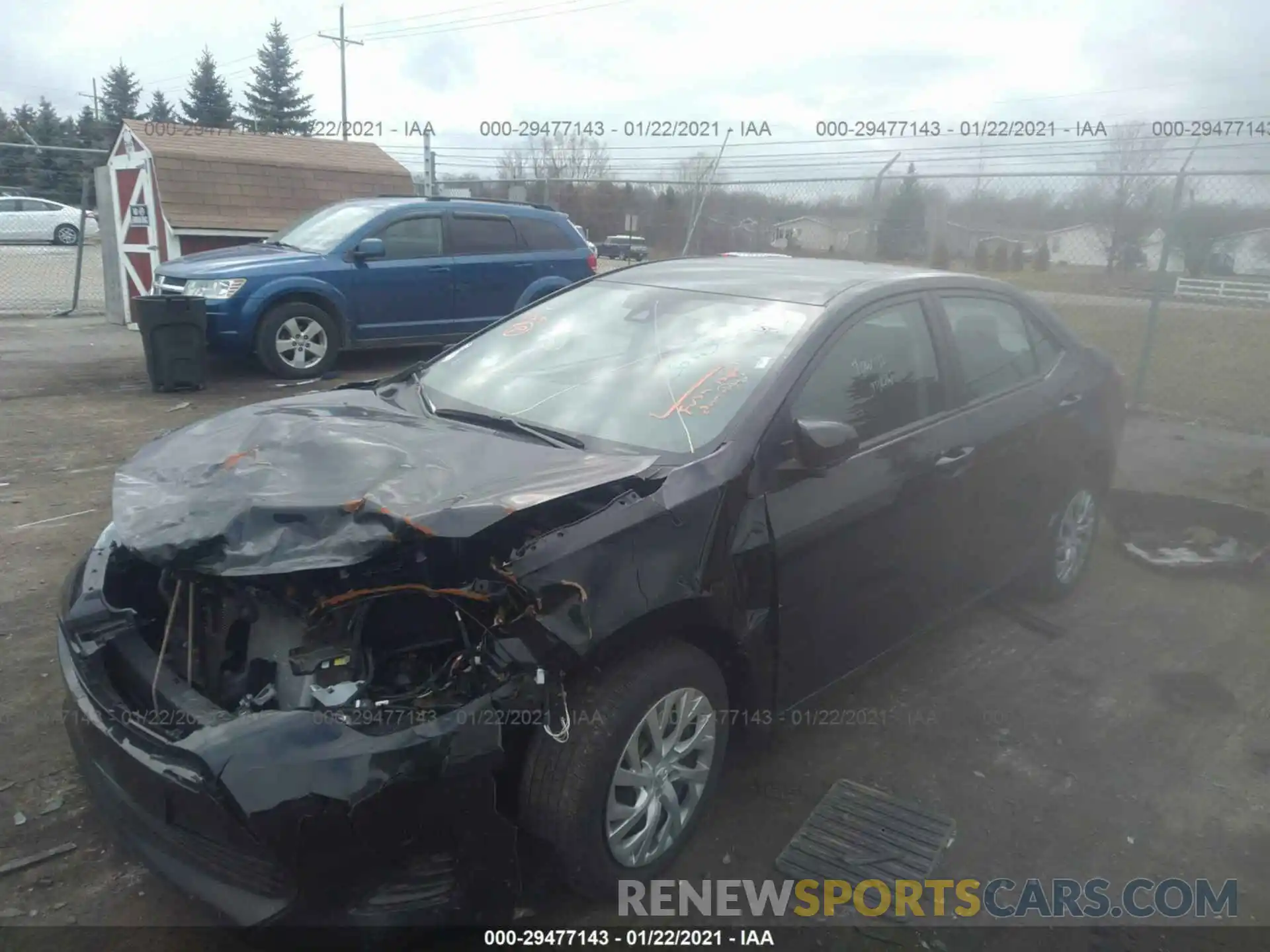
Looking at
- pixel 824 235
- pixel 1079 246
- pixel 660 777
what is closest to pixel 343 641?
pixel 660 777

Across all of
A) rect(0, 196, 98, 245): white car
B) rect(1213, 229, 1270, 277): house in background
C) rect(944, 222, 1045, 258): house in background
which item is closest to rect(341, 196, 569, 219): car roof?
rect(944, 222, 1045, 258): house in background

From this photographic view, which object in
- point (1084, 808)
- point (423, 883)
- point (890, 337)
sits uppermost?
point (890, 337)

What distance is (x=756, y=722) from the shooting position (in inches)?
118

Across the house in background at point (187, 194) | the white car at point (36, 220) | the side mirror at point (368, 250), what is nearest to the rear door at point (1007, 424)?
the side mirror at point (368, 250)

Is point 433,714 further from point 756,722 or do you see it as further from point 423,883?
point 756,722

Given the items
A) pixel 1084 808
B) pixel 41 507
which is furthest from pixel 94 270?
pixel 1084 808

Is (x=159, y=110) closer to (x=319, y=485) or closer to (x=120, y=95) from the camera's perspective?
(x=120, y=95)

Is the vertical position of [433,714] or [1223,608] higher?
[433,714]

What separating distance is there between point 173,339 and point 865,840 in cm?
769

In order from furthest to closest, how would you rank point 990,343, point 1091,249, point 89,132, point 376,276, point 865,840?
point 89,132
point 376,276
point 1091,249
point 990,343
point 865,840

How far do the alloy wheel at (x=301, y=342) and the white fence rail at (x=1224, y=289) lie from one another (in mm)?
8046

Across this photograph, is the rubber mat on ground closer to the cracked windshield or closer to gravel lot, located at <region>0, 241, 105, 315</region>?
the cracked windshield

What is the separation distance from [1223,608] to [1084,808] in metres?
2.27

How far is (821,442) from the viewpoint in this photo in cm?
286
